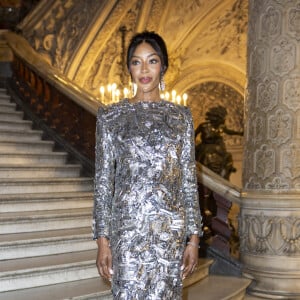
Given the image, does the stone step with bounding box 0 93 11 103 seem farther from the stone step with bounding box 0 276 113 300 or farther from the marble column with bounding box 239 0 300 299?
the stone step with bounding box 0 276 113 300

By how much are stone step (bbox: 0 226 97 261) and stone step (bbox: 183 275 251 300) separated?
0.91m

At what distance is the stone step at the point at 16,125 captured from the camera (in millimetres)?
6738

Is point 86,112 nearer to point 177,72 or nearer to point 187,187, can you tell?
point 187,187

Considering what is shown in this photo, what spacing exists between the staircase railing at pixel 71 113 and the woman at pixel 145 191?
297 centimetres

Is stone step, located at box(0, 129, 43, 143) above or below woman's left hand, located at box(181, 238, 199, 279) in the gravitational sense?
above

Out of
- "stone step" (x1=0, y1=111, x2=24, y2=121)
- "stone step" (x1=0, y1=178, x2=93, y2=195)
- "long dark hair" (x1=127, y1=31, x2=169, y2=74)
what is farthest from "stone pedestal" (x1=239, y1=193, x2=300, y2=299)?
"stone step" (x1=0, y1=111, x2=24, y2=121)

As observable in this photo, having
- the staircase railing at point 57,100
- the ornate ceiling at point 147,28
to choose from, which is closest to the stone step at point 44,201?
the staircase railing at point 57,100

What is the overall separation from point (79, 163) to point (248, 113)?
1997mm

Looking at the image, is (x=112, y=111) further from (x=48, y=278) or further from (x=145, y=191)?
(x=48, y=278)

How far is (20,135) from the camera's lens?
21.9 ft

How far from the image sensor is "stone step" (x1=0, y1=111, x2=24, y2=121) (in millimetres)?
6992

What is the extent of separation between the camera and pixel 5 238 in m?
4.58

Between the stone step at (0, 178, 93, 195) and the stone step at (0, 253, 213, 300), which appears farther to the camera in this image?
Result: the stone step at (0, 178, 93, 195)

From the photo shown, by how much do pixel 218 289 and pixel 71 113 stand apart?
9.27ft
